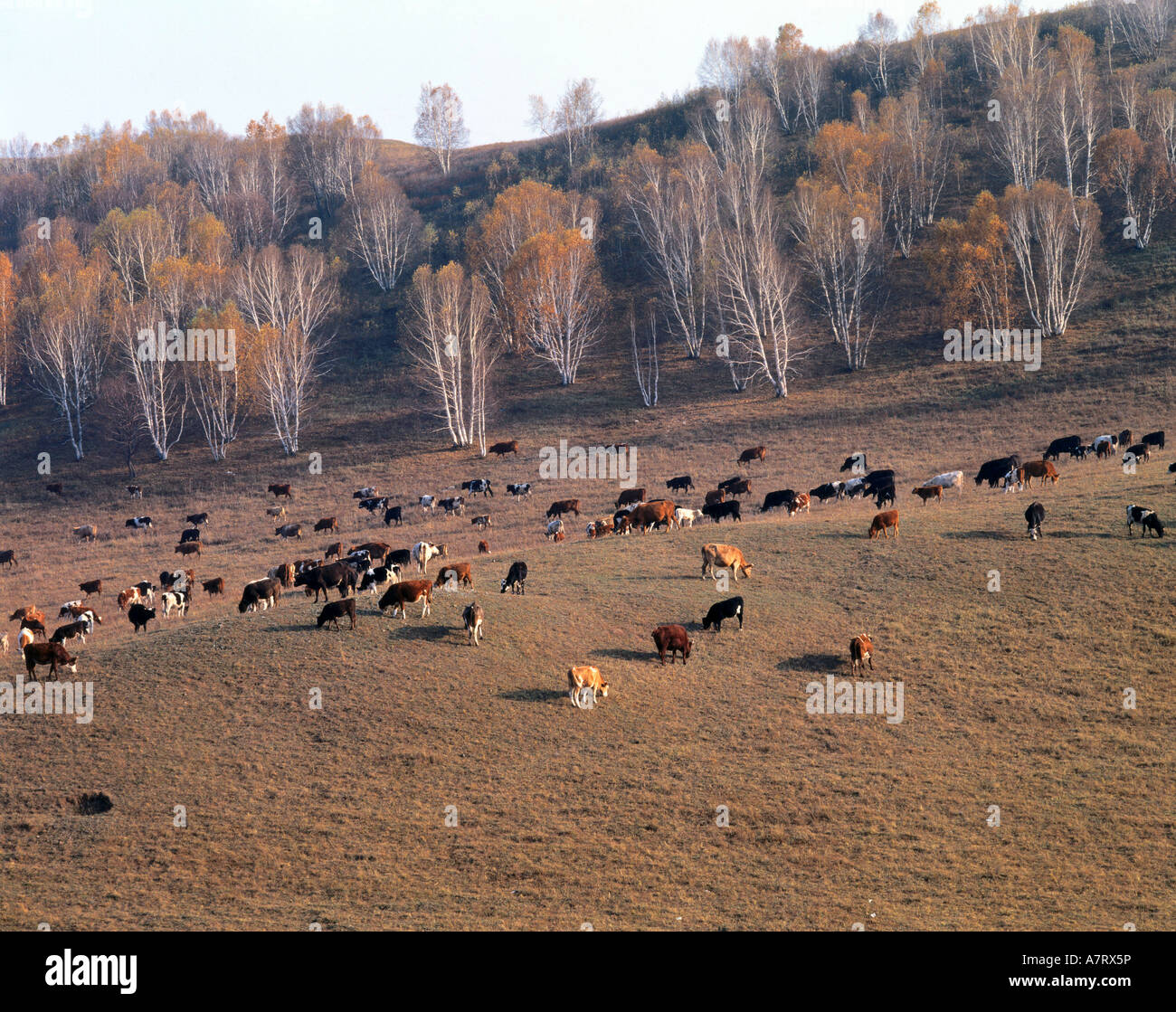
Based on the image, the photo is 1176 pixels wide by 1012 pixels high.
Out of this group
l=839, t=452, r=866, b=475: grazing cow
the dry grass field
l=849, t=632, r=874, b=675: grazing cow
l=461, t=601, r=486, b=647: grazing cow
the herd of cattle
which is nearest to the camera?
the dry grass field

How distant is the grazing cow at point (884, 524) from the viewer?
102 feet

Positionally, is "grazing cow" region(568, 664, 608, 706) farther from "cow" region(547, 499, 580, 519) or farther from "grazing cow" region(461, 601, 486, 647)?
"cow" region(547, 499, 580, 519)

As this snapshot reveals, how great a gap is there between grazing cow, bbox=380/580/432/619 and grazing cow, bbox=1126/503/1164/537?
20.3 meters

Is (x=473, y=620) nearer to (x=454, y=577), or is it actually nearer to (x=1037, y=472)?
(x=454, y=577)

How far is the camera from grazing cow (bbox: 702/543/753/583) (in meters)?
28.3

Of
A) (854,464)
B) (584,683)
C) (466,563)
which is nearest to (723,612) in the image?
(584,683)

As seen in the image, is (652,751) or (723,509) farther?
(723,509)

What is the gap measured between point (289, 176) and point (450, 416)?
190ft

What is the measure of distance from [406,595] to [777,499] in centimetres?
1830

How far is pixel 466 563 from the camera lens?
28.5 metres

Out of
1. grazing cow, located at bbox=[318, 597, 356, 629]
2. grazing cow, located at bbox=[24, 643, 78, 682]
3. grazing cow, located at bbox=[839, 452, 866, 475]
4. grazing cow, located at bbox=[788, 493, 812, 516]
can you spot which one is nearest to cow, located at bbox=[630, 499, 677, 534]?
grazing cow, located at bbox=[788, 493, 812, 516]

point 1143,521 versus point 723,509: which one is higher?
point 723,509

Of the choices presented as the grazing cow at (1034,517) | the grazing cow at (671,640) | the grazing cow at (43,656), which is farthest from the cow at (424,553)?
the grazing cow at (1034,517)
